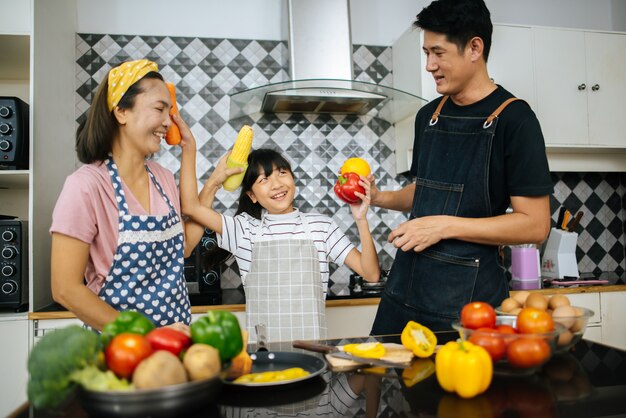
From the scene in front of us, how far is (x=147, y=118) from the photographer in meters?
1.52

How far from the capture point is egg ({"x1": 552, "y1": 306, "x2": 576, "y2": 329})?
103 cm

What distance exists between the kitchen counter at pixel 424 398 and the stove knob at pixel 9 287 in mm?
1551

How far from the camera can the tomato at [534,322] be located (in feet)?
3.20

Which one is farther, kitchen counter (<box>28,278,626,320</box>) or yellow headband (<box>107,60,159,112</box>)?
kitchen counter (<box>28,278,626,320</box>)

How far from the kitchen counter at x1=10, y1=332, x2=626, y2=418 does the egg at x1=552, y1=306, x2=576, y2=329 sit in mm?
99

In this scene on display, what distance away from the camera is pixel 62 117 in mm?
2656

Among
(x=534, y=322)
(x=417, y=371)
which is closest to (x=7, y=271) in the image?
(x=417, y=371)

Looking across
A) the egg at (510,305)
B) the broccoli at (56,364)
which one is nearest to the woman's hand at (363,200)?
the egg at (510,305)

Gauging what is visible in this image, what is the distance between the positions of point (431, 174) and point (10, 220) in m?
1.74

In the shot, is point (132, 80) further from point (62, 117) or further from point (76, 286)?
point (62, 117)

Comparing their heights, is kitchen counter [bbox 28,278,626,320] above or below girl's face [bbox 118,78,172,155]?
below

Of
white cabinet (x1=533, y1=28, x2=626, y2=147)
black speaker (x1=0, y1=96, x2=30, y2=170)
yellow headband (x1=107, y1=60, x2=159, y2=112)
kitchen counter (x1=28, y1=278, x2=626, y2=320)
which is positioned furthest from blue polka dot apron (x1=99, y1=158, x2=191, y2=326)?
white cabinet (x1=533, y1=28, x2=626, y2=147)

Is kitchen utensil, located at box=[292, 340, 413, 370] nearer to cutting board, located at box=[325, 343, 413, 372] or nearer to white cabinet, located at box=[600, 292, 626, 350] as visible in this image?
cutting board, located at box=[325, 343, 413, 372]

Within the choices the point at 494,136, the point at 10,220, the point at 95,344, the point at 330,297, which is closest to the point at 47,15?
the point at 10,220
